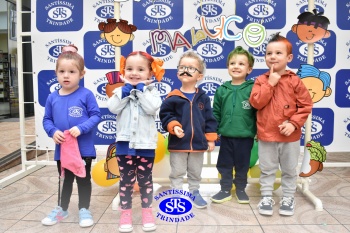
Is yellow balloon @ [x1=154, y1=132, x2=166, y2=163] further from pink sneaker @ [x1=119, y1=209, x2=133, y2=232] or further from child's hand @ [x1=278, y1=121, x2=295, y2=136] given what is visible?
A: child's hand @ [x1=278, y1=121, x2=295, y2=136]

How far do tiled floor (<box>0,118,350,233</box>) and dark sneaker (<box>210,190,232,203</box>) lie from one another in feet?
0.12

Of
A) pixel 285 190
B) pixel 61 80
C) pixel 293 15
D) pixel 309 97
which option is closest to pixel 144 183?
pixel 61 80

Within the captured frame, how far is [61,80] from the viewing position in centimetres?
212

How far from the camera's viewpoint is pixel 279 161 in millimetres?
2400

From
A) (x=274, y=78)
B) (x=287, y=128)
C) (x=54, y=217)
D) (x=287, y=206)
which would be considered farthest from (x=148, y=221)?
(x=274, y=78)

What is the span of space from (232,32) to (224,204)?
57.8 inches

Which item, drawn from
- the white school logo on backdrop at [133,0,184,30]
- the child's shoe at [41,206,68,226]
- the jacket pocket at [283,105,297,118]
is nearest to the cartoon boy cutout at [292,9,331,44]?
the jacket pocket at [283,105,297,118]

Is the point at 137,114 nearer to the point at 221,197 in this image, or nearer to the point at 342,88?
the point at 221,197

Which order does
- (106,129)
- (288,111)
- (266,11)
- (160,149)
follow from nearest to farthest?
(288,111) → (160,149) → (266,11) → (106,129)

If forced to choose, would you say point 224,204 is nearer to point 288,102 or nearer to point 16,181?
point 288,102

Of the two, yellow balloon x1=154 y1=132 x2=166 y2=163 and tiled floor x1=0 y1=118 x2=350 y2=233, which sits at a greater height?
yellow balloon x1=154 y1=132 x2=166 y2=163

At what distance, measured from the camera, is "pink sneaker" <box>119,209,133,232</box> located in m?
2.06

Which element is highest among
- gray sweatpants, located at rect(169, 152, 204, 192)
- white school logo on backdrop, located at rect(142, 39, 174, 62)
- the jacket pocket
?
white school logo on backdrop, located at rect(142, 39, 174, 62)

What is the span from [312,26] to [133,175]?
1648 millimetres
